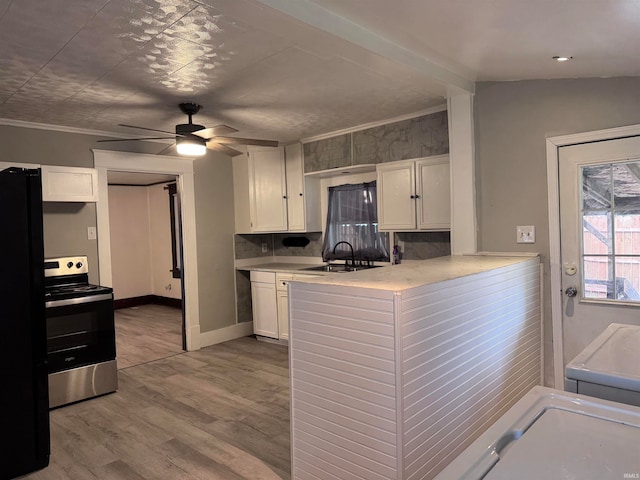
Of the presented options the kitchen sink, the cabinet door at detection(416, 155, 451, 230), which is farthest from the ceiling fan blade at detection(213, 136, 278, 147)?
the kitchen sink

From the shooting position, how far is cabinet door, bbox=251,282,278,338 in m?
5.03

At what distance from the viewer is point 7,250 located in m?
2.44

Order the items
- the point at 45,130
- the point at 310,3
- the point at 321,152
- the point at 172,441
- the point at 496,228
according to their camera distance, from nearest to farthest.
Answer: the point at 310,3
the point at 172,441
the point at 496,228
the point at 45,130
the point at 321,152

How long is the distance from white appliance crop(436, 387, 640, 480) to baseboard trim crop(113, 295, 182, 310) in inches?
277

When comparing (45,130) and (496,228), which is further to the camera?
(45,130)

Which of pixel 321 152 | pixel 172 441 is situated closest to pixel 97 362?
pixel 172 441

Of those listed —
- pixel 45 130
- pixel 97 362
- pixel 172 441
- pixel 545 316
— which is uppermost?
pixel 45 130

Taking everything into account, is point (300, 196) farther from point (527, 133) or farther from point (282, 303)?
point (527, 133)

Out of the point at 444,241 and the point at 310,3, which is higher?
the point at 310,3

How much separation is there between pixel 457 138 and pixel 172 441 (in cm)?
294

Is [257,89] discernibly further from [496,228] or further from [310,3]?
[496,228]

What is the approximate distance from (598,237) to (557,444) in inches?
92.0

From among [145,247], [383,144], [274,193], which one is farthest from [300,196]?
[145,247]

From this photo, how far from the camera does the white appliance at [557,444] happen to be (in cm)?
86
